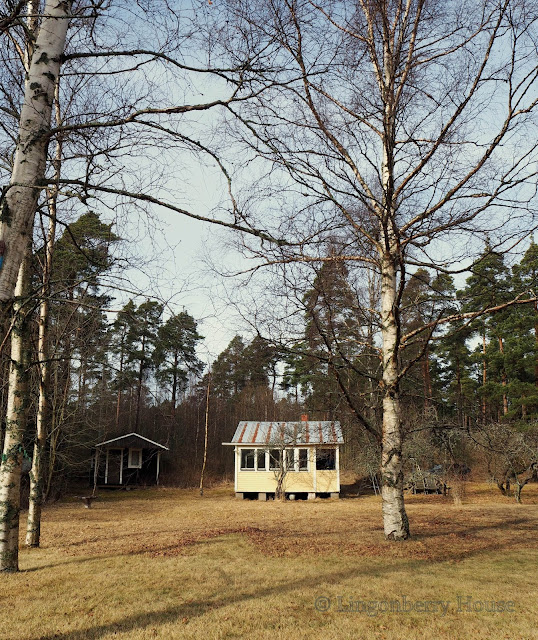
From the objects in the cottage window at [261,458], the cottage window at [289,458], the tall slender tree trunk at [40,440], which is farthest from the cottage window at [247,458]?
the tall slender tree trunk at [40,440]

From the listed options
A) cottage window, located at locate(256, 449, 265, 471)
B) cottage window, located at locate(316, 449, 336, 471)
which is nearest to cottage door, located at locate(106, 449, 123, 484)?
cottage window, located at locate(256, 449, 265, 471)

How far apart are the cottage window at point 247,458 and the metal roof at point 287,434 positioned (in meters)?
0.61

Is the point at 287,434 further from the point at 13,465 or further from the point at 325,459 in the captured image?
the point at 13,465

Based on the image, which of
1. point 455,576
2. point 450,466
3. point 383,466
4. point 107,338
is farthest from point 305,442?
point 455,576

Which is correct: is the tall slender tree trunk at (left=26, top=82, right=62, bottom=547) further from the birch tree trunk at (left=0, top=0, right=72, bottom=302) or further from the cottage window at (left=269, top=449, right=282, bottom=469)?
the cottage window at (left=269, top=449, right=282, bottom=469)

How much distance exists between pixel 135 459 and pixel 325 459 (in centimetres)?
1272

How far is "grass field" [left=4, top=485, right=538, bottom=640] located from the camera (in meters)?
4.25

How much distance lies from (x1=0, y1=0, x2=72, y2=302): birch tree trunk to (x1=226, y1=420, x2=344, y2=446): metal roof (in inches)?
738

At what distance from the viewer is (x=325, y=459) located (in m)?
22.7

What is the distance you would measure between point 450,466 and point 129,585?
1530 centimetres

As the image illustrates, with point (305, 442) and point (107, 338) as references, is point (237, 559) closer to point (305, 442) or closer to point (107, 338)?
point (107, 338)

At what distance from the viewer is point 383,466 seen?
7.89 metres

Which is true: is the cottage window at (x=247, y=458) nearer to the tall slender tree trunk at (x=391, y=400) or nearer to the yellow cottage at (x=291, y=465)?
the yellow cottage at (x=291, y=465)

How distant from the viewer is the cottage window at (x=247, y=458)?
23064mm
